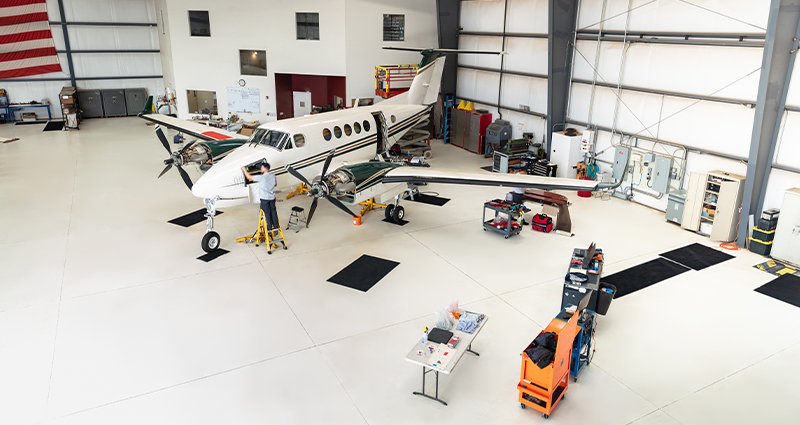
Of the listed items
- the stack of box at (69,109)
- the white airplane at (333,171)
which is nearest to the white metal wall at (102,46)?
the stack of box at (69,109)

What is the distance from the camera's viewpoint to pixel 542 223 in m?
15.0

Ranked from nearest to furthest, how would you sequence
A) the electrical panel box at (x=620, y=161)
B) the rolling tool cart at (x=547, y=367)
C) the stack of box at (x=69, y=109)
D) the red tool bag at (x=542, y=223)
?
the rolling tool cart at (x=547, y=367) → the red tool bag at (x=542, y=223) → the electrical panel box at (x=620, y=161) → the stack of box at (x=69, y=109)

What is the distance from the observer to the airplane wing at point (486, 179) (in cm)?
1320

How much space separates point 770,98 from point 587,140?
6.53 metres

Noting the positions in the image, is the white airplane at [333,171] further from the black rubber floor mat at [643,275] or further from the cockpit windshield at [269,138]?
the black rubber floor mat at [643,275]

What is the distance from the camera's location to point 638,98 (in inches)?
676

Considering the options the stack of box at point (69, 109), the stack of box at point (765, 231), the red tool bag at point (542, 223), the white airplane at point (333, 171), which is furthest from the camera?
the stack of box at point (69, 109)

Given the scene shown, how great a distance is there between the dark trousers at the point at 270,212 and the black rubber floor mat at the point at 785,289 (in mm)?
12343

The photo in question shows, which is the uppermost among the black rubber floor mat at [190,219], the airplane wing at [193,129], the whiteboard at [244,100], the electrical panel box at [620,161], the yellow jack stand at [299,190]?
the whiteboard at [244,100]

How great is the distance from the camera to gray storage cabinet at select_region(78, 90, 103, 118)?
101ft

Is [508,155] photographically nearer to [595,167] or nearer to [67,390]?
[595,167]

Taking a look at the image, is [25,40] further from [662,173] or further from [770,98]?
[770,98]

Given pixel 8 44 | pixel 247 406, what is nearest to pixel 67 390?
pixel 247 406

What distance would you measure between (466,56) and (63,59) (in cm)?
2491
